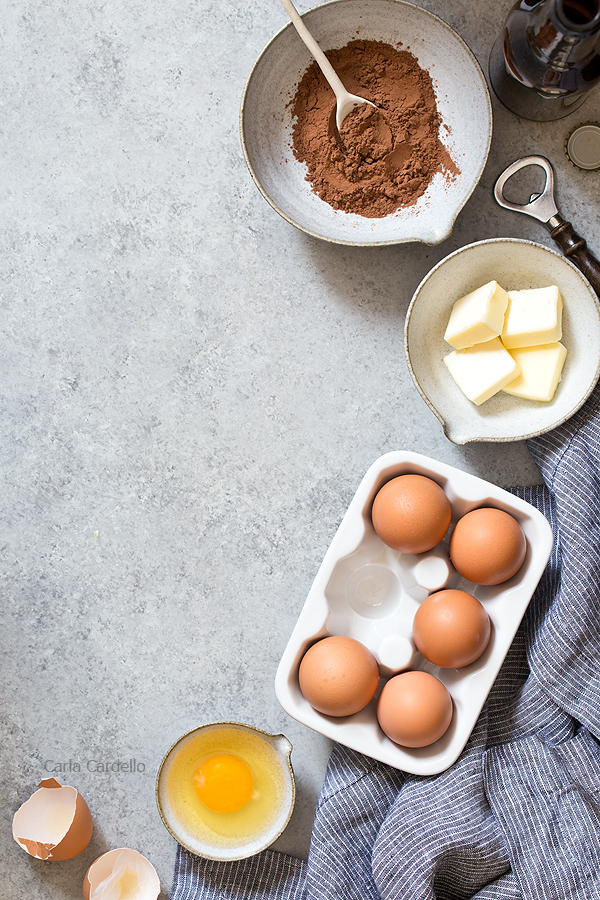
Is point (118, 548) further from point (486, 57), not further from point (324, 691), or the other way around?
point (486, 57)

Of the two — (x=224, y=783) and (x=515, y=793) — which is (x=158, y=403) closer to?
(x=224, y=783)

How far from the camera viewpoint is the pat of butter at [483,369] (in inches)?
44.1

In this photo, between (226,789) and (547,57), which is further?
(226,789)

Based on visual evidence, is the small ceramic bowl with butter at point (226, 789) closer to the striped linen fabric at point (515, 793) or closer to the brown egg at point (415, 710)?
the striped linen fabric at point (515, 793)

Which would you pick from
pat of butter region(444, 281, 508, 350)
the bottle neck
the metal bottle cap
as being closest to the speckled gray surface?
the metal bottle cap

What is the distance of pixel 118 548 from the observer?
1.26 meters

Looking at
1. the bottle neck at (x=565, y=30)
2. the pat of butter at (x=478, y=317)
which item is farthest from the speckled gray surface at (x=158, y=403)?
the bottle neck at (x=565, y=30)

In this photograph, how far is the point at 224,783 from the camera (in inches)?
45.9

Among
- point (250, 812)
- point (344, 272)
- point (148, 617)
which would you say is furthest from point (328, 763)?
point (344, 272)

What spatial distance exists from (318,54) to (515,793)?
1.32m

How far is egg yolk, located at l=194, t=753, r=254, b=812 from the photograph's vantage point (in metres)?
1.17

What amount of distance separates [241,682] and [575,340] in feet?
2.89

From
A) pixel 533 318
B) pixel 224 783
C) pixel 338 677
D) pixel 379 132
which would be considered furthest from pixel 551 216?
pixel 224 783

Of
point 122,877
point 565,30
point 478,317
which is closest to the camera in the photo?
point 565,30
